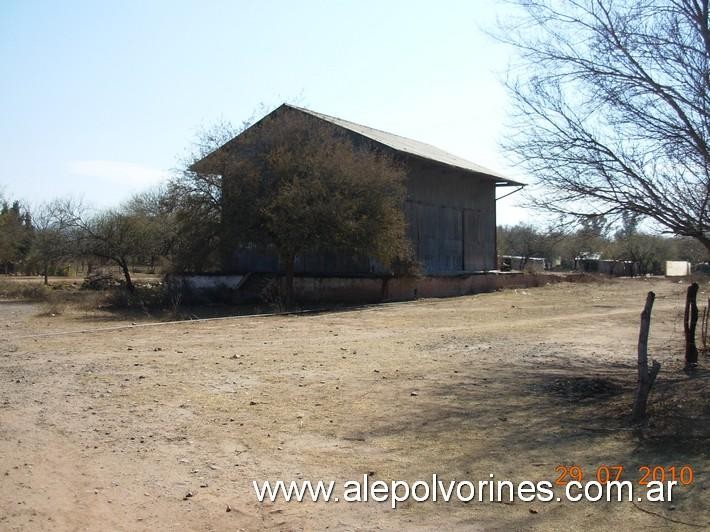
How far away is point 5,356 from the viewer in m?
11.9

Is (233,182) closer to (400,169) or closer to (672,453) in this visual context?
(400,169)

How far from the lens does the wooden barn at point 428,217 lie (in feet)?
94.7

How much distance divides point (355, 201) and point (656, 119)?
637 inches

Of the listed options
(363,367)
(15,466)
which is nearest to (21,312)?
(363,367)

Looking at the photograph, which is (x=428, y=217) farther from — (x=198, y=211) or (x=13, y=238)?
(x=13, y=238)

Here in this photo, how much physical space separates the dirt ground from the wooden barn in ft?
44.9

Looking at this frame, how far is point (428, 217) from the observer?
107 ft

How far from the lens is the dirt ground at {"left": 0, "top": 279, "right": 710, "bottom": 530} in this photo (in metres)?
5.05
